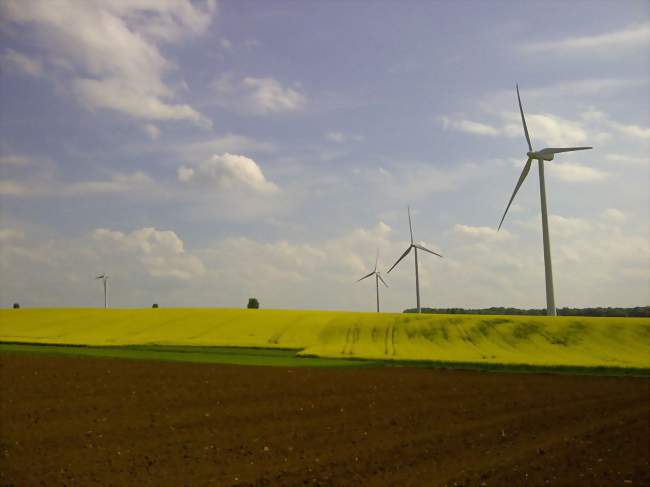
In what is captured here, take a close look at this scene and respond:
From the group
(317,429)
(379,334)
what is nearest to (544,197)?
(379,334)

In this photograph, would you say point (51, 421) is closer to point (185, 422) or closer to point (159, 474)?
point (185, 422)

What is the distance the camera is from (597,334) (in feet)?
141

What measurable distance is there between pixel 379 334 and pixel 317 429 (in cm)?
3015

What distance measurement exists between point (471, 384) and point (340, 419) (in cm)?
1003

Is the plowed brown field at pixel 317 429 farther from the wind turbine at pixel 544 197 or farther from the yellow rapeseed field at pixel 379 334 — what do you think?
the wind turbine at pixel 544 197

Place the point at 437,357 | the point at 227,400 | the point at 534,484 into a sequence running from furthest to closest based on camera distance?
the point at 437,357, the point at 227,400, the point at 534,484

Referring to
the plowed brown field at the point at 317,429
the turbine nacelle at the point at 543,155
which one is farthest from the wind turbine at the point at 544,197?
the plowed brown field at the point at 317,429

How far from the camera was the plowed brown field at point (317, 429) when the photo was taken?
13188mm

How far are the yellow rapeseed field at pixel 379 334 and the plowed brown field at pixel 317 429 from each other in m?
9.25

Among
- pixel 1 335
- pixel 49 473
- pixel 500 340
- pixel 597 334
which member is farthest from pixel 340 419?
pixel 1 335

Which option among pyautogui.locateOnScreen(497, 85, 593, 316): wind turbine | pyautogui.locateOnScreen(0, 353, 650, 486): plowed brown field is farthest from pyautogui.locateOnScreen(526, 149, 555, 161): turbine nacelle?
pyautogui.locateOnScreen(0, 353, 650, 486): plowed brown field

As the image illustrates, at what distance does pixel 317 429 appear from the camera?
17641 millimetres

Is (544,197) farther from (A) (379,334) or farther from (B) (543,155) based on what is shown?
(A) (379,334)

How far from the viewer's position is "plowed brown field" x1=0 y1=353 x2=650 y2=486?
43.3 feet
